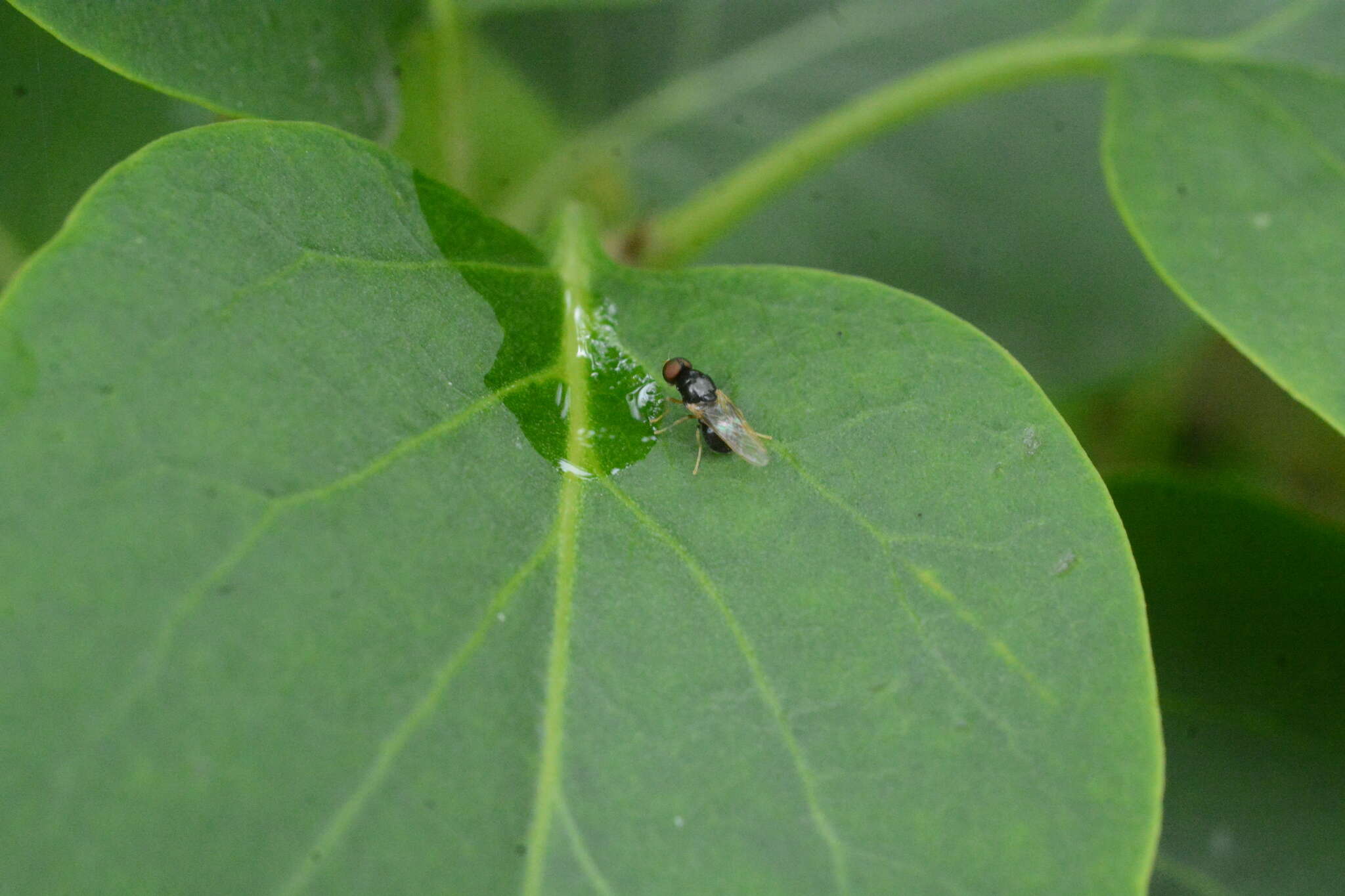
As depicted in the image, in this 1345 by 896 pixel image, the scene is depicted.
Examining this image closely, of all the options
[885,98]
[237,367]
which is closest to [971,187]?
[885,98]

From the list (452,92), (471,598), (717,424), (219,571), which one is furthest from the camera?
(452,92)

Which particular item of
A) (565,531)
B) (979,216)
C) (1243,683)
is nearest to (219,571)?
(565,531)

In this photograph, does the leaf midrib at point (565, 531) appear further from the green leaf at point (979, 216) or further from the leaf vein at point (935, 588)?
the green leaf at point (979, 216)

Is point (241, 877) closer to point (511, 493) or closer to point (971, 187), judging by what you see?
point (511, 493)

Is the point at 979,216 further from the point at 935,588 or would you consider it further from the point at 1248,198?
the point at 935,588

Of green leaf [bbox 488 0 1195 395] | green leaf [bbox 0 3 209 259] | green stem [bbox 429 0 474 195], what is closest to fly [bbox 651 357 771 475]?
green stem [bbox 429 0 474 195]

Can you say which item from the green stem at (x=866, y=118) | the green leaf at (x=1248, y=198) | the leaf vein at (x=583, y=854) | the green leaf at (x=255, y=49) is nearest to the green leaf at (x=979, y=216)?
the green stem at (x=866, y=118)
